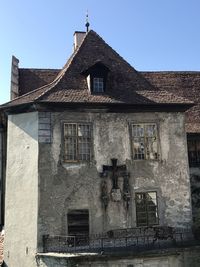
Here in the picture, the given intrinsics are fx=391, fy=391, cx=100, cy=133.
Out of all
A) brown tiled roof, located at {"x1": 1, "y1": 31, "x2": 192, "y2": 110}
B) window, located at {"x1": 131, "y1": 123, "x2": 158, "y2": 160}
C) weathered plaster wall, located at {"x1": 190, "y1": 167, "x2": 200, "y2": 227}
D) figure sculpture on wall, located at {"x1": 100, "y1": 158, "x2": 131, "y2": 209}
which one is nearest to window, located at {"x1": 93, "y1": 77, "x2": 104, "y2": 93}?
brown tiled roof, located at {"x1": 1, "y1": 31, "x2": 192, "y2": 110}

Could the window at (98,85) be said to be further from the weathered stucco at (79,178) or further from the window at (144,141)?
the window at (144,141)

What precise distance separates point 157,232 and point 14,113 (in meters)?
8.38

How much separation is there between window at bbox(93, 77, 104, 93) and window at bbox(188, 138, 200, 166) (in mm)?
5617

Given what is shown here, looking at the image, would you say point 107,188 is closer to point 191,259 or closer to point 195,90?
point 191,259

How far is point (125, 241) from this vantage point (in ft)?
53.9

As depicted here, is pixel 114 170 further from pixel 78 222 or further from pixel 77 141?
pixel 78 222

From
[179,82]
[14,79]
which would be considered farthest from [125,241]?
[179,82]

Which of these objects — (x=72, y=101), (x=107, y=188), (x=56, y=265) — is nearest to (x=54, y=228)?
(x=56, y=265)

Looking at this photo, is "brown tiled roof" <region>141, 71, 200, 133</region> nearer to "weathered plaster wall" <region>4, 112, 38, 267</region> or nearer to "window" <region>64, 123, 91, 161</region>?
"window" <region>64, 123, 91, 161</region>

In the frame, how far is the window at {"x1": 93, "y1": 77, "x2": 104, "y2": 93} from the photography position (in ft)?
60.1

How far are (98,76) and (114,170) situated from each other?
14.9ft

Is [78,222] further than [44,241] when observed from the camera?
Yes

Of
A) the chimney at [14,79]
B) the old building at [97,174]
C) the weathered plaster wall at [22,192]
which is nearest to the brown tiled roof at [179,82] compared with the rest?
the old building at [97,174]

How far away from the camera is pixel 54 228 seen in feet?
53.3
